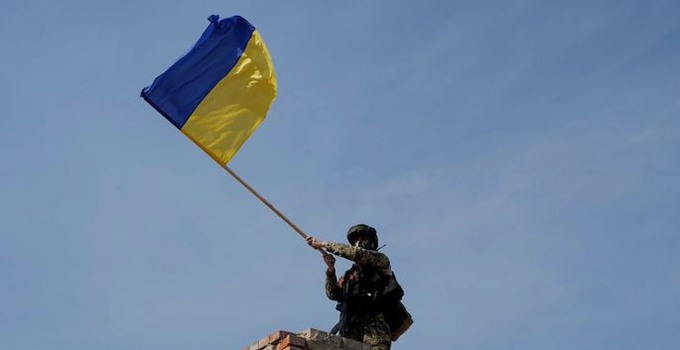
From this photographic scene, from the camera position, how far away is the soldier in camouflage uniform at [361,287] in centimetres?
969

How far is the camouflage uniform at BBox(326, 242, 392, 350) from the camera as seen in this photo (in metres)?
9.57

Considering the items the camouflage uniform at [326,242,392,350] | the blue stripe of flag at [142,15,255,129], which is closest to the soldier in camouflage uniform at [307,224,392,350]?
the camouflage uniform at [326,242,392,350]

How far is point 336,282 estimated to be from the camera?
1008 centimetres

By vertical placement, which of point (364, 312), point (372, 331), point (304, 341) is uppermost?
point (364, 312)

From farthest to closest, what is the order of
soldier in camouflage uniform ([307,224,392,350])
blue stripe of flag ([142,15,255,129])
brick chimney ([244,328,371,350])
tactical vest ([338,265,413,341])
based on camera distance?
blue stripe of flag ([142,15,255,129]) < tactical vest ([338,265,413,341]) < soldier in camouflage uniform ([307,224,392,350]) < brick chimney ([244,328,371,350])

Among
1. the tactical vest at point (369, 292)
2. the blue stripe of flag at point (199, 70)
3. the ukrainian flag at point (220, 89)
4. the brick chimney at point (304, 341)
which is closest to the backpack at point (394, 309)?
the tactical vest at point (369, 292)

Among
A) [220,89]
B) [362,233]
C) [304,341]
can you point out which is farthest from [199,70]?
[304,341]

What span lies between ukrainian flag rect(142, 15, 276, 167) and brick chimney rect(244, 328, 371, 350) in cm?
260

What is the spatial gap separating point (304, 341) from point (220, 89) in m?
3.53

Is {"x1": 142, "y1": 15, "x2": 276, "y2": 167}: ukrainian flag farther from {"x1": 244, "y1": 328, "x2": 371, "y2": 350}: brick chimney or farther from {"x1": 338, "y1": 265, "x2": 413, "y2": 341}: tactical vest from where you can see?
{"x1": 244, "y1": 328, "x2": 371, "y2": 350}: brick chimney

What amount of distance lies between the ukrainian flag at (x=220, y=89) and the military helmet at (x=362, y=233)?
169 cm

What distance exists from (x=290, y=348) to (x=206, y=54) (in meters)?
4.02

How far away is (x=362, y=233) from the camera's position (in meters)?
10.0

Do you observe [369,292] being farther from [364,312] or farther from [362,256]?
[362,256]
